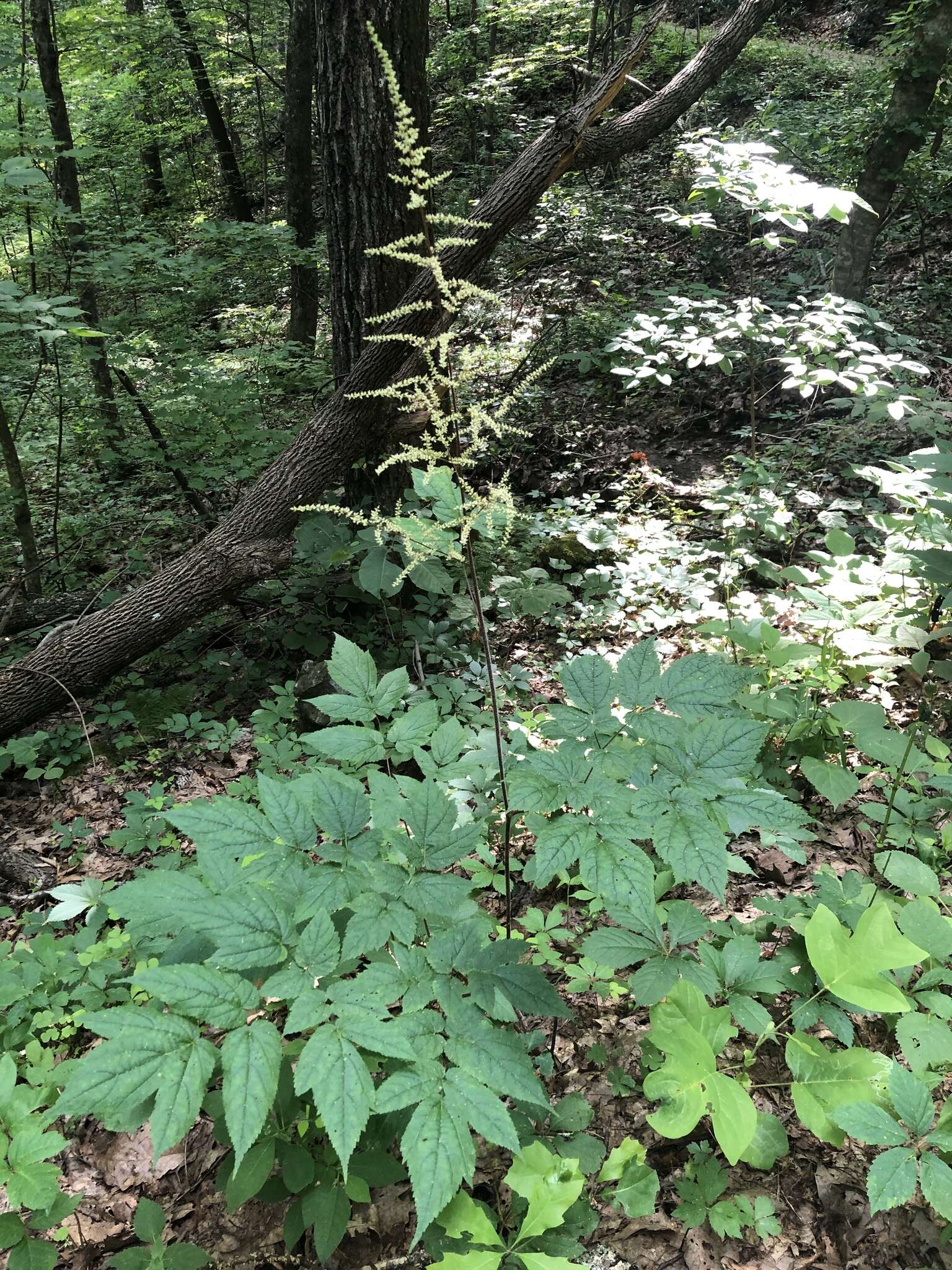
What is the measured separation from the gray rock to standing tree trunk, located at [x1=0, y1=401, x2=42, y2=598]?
92.0 inches

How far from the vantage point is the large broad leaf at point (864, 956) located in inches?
54.3

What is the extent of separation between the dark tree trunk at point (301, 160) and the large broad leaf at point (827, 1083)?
7.41 m

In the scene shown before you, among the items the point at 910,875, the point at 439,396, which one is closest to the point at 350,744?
the point at 439,396

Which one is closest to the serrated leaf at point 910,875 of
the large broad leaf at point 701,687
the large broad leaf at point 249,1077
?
the large broad leaf at point 701,687

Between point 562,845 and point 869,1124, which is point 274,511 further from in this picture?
point 869,1124

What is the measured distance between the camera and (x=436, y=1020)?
1.11 m

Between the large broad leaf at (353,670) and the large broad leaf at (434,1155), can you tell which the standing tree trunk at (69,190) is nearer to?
the large broad leaf at (353,670)

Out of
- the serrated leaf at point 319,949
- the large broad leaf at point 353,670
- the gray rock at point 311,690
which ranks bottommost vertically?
the gray rock at point 311,690

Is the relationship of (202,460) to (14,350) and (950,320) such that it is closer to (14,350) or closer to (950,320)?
(14,350)

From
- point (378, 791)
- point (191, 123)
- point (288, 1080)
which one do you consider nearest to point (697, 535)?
point (378, 791)

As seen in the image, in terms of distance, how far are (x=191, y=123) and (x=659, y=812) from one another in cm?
1390

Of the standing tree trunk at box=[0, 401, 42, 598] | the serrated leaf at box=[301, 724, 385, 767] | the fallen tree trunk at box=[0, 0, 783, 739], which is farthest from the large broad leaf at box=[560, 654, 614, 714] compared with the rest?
the standing tree trunk at box=[0, 401, 42, 598]

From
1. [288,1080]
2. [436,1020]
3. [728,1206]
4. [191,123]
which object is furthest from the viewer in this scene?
[191,123]

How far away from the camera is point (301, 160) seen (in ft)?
26.0
